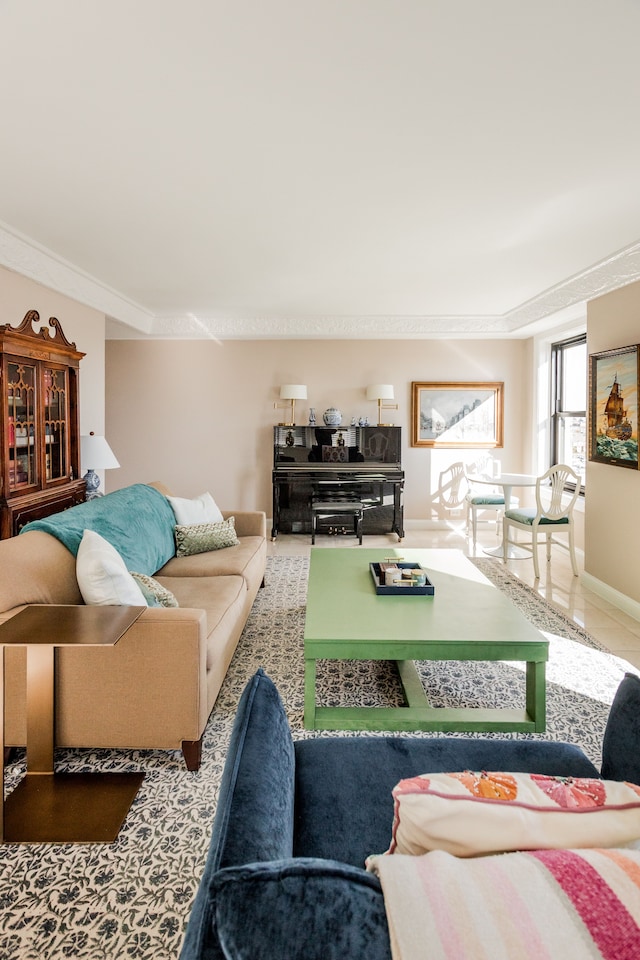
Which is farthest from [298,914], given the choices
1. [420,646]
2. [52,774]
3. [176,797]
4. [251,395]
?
[251,395]

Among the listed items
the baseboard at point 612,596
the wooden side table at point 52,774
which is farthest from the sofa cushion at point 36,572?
the baseboard at point 612,596

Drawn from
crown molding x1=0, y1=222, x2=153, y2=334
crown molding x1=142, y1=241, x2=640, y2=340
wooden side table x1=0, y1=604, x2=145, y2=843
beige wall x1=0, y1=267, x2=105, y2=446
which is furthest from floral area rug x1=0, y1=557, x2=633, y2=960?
crown molding x1=142, y1=241, x2=640, y2=340

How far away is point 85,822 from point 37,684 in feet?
1.65

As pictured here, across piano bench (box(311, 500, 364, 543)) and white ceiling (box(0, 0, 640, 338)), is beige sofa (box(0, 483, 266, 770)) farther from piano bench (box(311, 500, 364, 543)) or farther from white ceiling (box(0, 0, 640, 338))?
piano bench (box(311, 500, 364, 543))

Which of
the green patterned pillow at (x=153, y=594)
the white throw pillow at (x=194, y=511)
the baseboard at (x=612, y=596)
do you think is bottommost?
the baseboard at (x=612, y=596)

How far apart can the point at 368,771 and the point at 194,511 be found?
9.22 feet

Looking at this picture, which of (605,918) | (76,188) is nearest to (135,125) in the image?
(76,188)

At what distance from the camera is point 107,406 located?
684cm

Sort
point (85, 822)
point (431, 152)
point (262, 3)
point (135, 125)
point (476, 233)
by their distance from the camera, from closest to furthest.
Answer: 1. point (262, 3)
2. point (85, 822)
3. point (135, 125)
4. point (431, 152)
5. point (476, 233)

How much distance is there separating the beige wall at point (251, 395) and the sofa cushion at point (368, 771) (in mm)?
5390

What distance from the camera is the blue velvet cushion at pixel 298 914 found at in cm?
61

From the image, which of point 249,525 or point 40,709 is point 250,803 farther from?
point 249,525

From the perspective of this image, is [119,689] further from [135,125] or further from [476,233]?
[476,233]

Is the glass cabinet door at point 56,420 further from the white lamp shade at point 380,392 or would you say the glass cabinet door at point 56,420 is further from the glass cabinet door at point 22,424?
the white lamp shade at point 380,392
